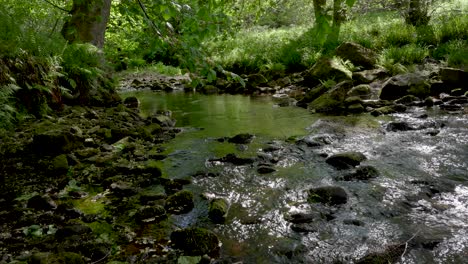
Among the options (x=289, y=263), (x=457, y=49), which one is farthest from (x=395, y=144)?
(x=457, y=49)

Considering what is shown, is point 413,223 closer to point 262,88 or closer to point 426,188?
point 426,188

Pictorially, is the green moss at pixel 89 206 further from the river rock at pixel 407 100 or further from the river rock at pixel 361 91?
the river rock at pixel 361 91

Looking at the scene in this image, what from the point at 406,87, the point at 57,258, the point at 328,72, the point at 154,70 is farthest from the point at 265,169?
the point at 154,70

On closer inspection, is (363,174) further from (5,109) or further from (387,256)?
(5,109)

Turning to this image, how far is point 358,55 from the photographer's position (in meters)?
Answer: 12.6

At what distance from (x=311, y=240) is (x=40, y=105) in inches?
214

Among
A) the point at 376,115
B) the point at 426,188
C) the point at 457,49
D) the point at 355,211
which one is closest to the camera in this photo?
the point at 355,211

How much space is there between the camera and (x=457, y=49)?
11477 millimetres

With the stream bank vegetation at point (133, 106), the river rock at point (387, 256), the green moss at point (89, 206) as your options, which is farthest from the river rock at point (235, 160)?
the river rock at point (387, 256)

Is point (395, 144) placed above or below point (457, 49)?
below

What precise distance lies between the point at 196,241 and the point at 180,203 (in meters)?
0.87

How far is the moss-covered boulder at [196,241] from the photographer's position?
2.95 metres

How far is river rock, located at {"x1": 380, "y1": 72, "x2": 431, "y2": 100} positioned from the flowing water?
156 cm

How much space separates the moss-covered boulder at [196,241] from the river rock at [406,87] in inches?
313
